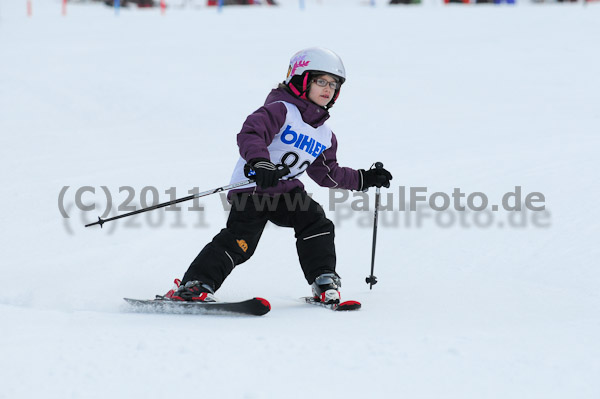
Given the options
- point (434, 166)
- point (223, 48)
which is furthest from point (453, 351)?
point (223, 48)

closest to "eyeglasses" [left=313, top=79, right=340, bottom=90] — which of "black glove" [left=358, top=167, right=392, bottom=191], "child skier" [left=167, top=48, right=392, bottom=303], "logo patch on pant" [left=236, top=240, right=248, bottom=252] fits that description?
"child skier" [left=167, top=48, right=392, bottom=303]

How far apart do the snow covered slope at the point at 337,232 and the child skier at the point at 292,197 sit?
0.36 meters

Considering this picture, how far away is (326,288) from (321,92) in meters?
1.20

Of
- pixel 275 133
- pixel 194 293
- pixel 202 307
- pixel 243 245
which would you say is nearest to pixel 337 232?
pixel 243 245

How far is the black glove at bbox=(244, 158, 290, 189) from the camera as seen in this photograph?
3393 mm

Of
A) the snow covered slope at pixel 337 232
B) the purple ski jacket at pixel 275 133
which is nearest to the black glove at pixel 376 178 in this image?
the purple ski jacket at pixel 275 133

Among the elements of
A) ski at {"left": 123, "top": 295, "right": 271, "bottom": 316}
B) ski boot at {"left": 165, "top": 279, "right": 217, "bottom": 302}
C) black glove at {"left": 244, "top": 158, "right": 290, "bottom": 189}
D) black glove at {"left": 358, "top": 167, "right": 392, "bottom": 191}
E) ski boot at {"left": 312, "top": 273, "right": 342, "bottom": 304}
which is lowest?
ski at {"left": 123, "top": 295, "right": 271, "bottom": 316}

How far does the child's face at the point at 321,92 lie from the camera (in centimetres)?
392

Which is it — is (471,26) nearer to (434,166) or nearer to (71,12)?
(434,166)

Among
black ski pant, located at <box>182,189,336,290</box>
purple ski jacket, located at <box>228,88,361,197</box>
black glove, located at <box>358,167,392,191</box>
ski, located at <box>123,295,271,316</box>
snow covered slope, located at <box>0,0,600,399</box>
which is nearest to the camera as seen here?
snow covered slope, located at <box>0,0,600,399</box>

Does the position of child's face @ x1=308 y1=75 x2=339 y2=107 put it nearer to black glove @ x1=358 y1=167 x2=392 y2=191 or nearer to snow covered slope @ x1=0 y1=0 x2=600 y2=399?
black glove @ x1=358 y1=167 x2=392 y2=191

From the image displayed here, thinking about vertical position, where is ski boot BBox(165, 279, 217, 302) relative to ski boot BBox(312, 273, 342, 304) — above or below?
below

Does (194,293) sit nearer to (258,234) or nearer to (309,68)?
(258,234)

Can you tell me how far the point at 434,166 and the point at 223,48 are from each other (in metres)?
9.67
